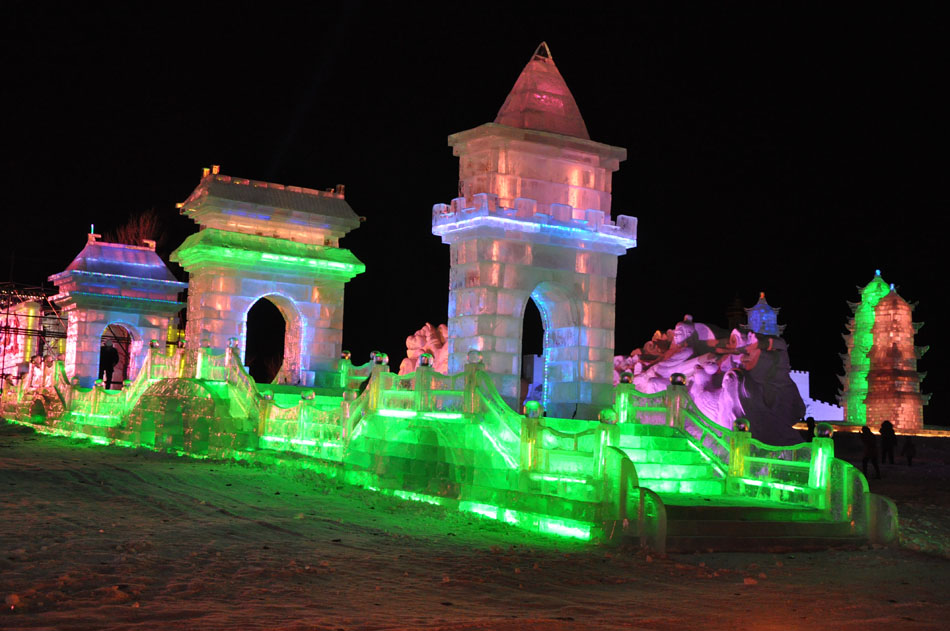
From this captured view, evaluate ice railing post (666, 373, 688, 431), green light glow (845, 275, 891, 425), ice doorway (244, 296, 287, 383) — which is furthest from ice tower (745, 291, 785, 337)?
ice railing post (666, 373, 688, 431)

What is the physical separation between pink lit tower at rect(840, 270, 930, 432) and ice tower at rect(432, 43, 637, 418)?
2396cm

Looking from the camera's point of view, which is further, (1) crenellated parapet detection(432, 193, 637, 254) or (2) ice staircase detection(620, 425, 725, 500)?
(1) crenellated parapet detection(432, 193, 637, 254)

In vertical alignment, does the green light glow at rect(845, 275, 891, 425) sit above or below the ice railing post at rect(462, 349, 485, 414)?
above

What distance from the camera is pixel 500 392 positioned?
1667 cm

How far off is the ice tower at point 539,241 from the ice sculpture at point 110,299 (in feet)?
64.7

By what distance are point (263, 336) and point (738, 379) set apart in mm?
30020

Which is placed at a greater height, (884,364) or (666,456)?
(884,364)

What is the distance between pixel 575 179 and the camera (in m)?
17.6

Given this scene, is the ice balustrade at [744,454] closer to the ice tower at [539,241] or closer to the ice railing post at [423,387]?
the ice tower at [539,241]

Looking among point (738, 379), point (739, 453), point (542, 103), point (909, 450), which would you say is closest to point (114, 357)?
point (738, 379)

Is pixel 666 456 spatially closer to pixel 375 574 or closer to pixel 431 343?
pixel 375 574

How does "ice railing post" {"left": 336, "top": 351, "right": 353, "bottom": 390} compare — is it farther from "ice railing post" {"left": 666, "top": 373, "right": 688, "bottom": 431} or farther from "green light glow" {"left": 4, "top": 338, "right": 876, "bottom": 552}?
"ice railing post" {"left": 666, "top": 373, "right": 688, "bottom": 431}

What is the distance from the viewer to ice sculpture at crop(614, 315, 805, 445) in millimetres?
30469

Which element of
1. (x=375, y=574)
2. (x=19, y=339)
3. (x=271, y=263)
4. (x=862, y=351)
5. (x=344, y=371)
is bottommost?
(x=375, y=574)
